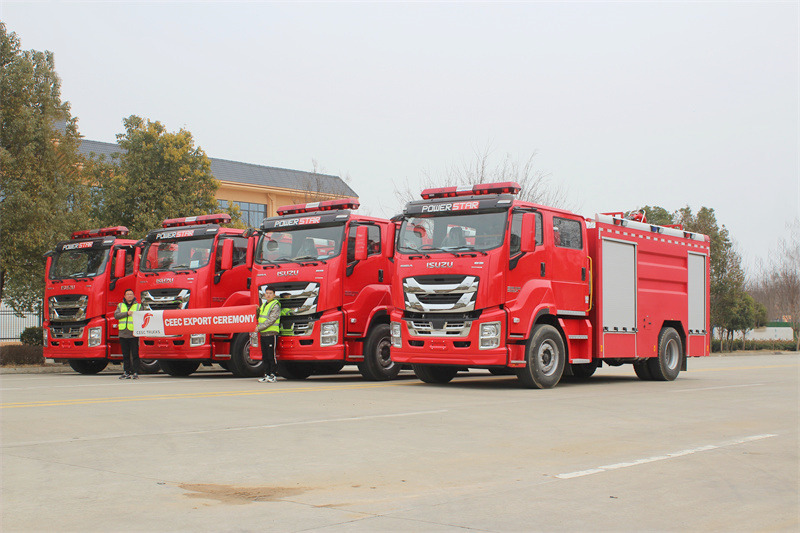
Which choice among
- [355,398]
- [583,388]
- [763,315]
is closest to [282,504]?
[355,398]

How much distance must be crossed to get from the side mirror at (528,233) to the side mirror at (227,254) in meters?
7.41

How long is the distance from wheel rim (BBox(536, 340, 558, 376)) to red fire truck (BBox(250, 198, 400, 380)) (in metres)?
3.43

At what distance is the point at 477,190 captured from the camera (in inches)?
597

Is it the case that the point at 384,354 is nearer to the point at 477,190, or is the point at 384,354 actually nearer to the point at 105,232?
the point at 477,190

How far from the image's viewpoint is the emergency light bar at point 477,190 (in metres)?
15.0

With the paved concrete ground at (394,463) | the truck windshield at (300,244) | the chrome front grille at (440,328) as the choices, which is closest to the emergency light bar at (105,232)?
the truck windshield at (300,244)

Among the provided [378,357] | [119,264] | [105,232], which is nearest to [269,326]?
[378,357]

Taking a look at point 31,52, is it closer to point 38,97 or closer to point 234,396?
point 38,97

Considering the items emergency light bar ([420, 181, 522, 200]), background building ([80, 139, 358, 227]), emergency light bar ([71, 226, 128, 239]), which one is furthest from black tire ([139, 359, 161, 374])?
background building ([80, 139, 358, 227])

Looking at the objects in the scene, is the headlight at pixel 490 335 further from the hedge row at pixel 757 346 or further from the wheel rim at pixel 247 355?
the hedge row at pixel 757 346

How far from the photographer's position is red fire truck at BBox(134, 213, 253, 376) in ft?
62.0

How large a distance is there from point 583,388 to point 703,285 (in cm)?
545

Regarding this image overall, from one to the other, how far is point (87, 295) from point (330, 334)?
7346mm

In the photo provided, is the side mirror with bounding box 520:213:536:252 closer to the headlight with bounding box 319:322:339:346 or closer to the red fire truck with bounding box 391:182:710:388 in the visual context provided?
the red fire truck with bounding box 391:182:710:388
